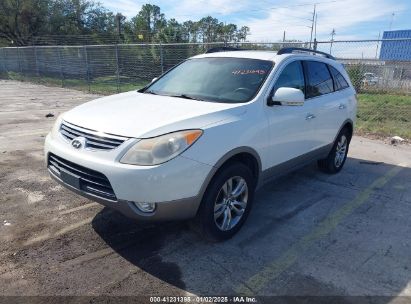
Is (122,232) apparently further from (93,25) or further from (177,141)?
(93,25)

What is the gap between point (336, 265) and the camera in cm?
338

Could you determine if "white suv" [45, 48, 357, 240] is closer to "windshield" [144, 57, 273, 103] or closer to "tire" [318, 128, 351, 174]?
"windshield" [144, 57, 273, 103]

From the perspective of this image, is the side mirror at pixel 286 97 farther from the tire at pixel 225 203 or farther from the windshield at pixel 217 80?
the tire at pixel 225 203

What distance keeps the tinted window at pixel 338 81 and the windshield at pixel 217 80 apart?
1.73m

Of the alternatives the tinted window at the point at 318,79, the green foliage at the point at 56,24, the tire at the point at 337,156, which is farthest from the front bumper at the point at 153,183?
the green foliage at the point at 56,24

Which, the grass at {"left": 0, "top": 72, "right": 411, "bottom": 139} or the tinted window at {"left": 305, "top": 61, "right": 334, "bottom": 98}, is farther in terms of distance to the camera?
the grass at {"left": 0, "top": 72, "right": 411, "bottom": 139}

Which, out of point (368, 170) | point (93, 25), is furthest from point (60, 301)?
point (93, 25)

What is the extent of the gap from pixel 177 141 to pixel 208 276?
3.74ft

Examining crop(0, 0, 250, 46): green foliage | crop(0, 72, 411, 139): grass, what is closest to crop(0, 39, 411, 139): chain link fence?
crop(0, 72, 411, 139): grass

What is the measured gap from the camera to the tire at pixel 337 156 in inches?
225

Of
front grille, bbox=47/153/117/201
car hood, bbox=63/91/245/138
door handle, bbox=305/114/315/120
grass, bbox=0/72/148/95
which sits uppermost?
car hood, bbox=63/91/245/138

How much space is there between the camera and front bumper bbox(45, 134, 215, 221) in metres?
2.97

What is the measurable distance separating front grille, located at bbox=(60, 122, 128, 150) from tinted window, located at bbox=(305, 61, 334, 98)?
265 cm

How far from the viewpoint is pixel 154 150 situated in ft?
9.92
